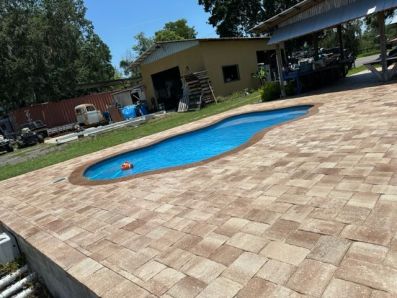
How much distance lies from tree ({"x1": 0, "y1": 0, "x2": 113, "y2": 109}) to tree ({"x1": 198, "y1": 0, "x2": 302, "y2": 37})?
11.9 metres

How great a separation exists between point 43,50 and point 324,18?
2156 centimetres

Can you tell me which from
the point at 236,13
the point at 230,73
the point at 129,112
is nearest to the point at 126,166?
the point at 230,73

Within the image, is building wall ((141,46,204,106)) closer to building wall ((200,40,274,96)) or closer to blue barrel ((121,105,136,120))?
building wall ((200,40,274,96))

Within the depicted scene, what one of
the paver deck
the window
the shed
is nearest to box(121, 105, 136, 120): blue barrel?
the shed

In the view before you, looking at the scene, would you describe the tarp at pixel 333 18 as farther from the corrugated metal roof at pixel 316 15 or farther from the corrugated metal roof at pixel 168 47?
the corrugated metal roof at pixel 168 47

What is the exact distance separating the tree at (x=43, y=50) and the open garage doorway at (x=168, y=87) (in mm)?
7996

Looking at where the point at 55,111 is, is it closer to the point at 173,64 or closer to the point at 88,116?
the point at 88,116

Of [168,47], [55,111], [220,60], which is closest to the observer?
[220,60]

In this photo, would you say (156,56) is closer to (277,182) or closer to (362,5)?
(362,5)

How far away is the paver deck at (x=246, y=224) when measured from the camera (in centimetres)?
246

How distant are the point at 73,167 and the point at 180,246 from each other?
6.33 m

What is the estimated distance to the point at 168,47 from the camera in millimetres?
20812

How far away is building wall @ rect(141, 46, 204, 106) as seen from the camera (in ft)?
62.7

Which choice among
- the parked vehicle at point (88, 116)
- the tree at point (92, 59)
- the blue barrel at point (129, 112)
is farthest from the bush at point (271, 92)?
the tree at point (92, 59)
